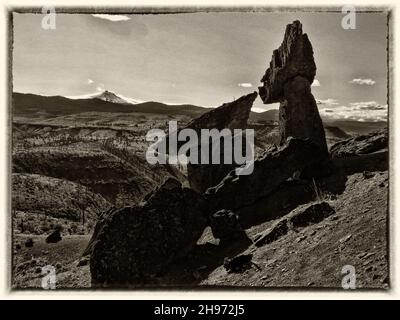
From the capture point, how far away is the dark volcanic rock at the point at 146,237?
31.9ft

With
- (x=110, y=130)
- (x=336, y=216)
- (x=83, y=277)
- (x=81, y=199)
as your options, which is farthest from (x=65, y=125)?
(x=336, y=216)

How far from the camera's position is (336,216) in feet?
32.3

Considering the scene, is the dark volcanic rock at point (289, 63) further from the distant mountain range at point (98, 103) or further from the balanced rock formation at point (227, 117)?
the distant mountain range at point (98, 103)

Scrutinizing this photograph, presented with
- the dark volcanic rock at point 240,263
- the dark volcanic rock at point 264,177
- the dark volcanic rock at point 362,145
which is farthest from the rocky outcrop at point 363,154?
the dark volcanic rock at point 240,263

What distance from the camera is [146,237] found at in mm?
10078

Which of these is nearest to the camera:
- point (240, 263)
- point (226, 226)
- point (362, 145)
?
point (240, 263)

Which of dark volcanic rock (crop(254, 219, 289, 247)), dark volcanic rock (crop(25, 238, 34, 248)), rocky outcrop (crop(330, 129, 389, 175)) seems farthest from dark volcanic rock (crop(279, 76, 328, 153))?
dark volcanic rock (crop(25, 238, 34, 248))

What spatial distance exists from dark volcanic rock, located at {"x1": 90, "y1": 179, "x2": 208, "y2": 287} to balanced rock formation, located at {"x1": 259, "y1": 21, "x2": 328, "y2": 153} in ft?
12.3

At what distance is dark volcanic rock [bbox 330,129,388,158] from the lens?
12.4 m

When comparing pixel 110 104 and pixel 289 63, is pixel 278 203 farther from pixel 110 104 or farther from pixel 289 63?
pixel 110 104

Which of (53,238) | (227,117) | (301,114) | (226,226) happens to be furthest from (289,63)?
(53,238)

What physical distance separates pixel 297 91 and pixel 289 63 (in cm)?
81

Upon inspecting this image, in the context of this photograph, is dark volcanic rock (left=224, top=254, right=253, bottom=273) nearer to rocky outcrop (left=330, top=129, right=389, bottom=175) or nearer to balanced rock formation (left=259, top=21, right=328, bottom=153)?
rocky outcrop (left=330, top=129, right=389, bottom=175)

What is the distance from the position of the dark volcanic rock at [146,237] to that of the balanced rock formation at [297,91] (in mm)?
3751
